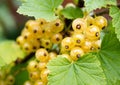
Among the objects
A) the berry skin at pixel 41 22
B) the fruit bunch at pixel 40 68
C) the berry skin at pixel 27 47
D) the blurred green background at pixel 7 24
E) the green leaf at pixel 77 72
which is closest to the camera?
the green leaf at pixel 77 72

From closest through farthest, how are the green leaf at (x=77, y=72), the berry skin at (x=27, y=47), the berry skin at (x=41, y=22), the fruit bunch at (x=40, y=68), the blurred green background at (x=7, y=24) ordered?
the green leaf at (x=77, y=72) < the fruit bunch at (x=40, y=68) < the berry skin at (x=41, y=22) < the berry skin at (x=27, y=47) < the blurred green background at (x=7, y=24)

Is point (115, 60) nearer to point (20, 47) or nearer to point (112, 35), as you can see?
point (112, 35)

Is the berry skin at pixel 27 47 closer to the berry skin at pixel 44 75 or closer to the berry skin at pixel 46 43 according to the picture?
the berry skin at pixel 46 43

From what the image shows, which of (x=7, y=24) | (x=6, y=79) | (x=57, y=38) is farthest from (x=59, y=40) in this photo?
(x=7, y=24)

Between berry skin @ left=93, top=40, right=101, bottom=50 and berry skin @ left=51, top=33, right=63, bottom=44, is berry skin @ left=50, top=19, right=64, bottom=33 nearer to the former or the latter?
berry skin @ left=51, top=33, right=63, bottom=44

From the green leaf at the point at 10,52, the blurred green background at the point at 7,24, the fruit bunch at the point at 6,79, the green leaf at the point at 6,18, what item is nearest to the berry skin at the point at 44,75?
the green leaf at the point at 10,52

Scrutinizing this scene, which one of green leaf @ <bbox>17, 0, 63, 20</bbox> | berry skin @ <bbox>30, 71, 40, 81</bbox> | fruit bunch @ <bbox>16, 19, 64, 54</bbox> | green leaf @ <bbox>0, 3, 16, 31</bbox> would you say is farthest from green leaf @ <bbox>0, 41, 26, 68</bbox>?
green leaf @ <bbox>0, 3, 16, 31</bbox>

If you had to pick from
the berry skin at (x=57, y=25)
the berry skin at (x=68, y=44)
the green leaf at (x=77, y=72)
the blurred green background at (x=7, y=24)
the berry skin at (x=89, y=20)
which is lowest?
the green leaf at (x=77, y=72)
